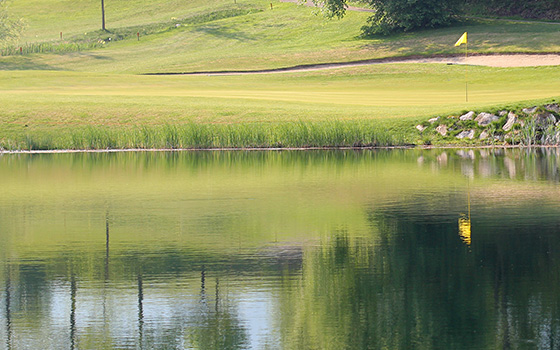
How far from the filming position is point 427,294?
11773 millimetres

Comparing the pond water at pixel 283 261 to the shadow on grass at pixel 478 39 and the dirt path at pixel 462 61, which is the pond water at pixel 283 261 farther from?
the shadow on grass at pixel 478 39

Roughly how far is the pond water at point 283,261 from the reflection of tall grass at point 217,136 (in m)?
9.03

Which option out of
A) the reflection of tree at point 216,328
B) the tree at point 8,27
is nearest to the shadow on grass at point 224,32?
the tree at point 8,27

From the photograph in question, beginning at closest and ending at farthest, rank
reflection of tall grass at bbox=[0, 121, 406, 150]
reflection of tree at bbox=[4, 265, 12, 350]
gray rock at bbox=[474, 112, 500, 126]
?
1. reflection of tree at bbox=[4, 265, 12, 350]
2. reflection of tall grass at bbox=[0, 121, 406, 150]
3. gray rock at bbox=[474, 112, 500, 126]

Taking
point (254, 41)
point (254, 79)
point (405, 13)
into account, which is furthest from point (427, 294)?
point (254, 41)

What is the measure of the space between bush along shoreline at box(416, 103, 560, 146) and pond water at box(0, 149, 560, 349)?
8840 millimetres

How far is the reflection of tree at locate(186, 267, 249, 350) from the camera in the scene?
1007 centimetres

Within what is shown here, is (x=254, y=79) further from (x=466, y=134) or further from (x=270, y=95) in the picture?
(x=466, y=134)

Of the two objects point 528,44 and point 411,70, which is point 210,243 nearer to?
point 411,70

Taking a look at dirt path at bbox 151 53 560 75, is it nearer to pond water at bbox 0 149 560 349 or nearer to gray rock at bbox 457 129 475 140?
gray rock at bbox 457 129 475 140

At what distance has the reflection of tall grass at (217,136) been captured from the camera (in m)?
34.4

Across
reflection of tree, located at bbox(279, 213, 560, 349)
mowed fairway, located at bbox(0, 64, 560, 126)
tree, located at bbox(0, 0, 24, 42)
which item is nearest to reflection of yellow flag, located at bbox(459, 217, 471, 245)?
reflection of tree, located at bbox(279, 213, 560, 349)

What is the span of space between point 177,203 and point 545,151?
54.6ft

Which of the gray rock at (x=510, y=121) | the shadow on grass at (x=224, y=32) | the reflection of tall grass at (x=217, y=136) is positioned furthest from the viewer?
the shadow on grass at (x=224, y=32)
